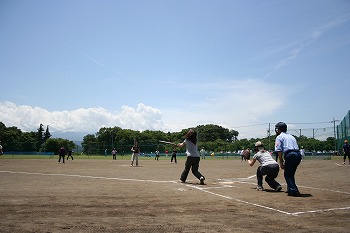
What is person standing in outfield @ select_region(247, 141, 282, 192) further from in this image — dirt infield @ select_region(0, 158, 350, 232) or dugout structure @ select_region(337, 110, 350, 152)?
dugout structure @ select_region(337, 110, 350, 152)

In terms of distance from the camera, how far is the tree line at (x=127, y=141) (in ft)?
196

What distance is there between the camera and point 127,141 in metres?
109

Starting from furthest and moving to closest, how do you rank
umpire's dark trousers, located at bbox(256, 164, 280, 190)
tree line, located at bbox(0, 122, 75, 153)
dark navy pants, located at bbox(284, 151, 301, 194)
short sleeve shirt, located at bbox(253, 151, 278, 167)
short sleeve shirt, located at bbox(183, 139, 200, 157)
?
A: tree line, located at bbox(0, 122, 75, 153)
short sleeve shirt, located at bbox(183, 139, 200, 157)
short sleeve shirt, located at bbox(253, 151, 278, 167)
umpire's dark trousers, located at bbox(256, 164, 280, 190)
dark navy pants, located at bbox(284, 151, 301, 194)

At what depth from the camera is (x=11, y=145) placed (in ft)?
345

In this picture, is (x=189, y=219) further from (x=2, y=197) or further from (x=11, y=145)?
(x=11, y=145)

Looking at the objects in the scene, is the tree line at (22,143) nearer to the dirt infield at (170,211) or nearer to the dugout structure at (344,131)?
the dugout structure at (344,131)

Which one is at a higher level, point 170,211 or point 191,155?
point 191,155

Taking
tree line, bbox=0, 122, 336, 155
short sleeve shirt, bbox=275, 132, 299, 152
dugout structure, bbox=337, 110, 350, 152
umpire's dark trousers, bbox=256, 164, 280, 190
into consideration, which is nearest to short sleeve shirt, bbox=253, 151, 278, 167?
umpire's dark trousers, bbox=256, 164, 280, 190

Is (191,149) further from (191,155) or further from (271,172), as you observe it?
(271,172)

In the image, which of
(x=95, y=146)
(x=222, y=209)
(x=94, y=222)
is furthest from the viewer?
(x=95, y=146)

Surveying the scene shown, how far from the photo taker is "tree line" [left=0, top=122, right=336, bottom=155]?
2355 inches

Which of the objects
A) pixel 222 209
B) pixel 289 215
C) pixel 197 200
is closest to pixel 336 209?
pixel 289 215

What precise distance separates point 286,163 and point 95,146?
227 feet

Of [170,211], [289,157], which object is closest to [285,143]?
[289,157]
